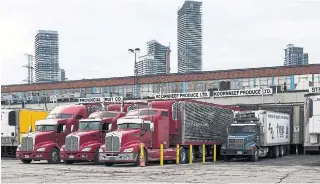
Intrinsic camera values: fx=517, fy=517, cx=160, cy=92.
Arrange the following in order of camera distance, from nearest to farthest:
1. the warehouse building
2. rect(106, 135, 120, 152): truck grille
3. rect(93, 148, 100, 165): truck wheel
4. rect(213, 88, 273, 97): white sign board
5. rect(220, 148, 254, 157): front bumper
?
rect(106, 135, 120, 152): truck grille, rect(93, 148, 100, 165): truck wheel, rect(220, 148, 254, 157): front bumper, rect(213, 88, 273, 97): white sign board, the warehouse building

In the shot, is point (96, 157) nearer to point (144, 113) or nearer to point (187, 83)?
point (144, 113)

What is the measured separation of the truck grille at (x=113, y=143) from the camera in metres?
25.6

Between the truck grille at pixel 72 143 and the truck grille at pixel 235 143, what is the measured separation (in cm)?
956

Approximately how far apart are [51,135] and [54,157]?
127 centimetres

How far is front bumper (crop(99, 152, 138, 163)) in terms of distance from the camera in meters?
25.3

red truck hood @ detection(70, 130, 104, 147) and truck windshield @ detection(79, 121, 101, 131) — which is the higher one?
truck windshield @ detection(79, 121, 101, 131)

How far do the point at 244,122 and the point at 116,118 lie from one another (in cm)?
856

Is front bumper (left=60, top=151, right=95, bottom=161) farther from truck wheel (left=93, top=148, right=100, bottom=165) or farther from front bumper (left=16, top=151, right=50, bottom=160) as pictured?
front bumper (left=16, top=151, right=50, bottom=160)

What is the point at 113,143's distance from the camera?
25766 millimetres

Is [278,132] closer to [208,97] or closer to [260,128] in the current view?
[260,128]

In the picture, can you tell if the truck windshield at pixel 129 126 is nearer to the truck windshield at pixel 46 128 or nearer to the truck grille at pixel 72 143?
the truck grille at pixel 72 143

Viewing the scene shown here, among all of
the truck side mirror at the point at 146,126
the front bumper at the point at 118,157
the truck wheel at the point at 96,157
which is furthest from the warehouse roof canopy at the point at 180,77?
the front bumper at the point at 118,157

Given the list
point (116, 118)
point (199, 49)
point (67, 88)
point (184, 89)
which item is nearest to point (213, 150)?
point (116, 118)

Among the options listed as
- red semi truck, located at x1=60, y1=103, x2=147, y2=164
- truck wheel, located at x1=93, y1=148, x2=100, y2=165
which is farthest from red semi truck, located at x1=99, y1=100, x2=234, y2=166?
red semi truck, located at x1=60, y1=103, x2=147, y2=164
